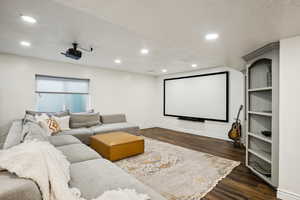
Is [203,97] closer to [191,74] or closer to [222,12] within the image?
[191,74]

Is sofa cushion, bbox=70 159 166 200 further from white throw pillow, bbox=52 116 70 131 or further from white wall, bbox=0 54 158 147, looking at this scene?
white wall, bbox=0 54 158 147

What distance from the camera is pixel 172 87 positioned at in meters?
6.05

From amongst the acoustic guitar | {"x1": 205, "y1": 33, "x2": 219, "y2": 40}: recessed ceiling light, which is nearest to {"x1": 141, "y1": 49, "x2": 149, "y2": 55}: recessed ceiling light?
{"x1": 205, "y1": 33, "x2": 219, "y2": 40}: recessed ceiling light

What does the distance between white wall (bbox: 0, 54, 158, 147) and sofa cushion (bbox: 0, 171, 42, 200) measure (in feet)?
11.8

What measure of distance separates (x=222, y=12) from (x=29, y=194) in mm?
2122

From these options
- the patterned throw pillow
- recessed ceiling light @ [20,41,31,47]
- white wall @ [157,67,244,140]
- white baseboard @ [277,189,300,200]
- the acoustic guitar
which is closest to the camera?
white baseboard @ [277,189,300,200]

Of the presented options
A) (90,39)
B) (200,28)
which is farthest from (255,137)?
(90,39)

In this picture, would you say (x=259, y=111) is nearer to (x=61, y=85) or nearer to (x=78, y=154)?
(x=78, y=154)

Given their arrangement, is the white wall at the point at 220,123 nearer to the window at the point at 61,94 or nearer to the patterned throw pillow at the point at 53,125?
the window at the point at 61,94

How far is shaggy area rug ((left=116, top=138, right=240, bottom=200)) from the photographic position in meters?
2.02

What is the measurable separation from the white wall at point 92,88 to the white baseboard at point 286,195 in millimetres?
4644

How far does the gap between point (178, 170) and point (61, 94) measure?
3.95 meters

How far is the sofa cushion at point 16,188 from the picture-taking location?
2.55 feet

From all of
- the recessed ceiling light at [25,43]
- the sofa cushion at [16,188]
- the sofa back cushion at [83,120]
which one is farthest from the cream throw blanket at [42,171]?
the sofa back cushion at [83,120]
